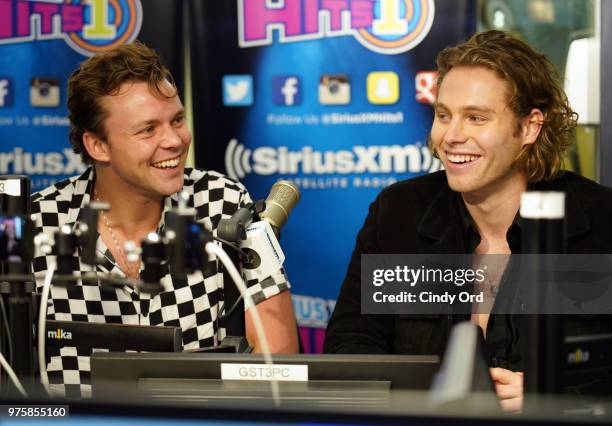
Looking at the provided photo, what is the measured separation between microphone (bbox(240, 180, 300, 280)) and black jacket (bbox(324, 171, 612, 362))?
0.55 metres

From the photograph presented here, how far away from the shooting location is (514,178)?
2293mm

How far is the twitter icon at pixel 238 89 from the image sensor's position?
3752mm

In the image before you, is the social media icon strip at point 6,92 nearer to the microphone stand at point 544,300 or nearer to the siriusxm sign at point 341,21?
the siriusxm sign at point 341,21

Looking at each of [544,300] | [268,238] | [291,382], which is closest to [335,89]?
[268,238]

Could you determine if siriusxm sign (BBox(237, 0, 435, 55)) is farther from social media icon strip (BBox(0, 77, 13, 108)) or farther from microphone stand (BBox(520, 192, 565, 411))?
microphone stand (BBox(520, 192, 565, 411))

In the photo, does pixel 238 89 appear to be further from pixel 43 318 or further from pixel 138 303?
pixel 43 318

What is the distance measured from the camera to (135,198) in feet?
7.80

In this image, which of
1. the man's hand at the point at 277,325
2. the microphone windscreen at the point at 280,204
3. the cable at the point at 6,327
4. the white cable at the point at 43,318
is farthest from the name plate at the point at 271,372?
the man's hand at the point at 277,325

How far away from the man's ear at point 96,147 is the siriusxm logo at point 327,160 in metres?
1.38

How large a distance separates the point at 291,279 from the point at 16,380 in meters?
2.53

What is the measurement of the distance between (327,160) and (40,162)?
3.99 feet

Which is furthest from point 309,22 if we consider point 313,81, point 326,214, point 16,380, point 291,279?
point 16,380

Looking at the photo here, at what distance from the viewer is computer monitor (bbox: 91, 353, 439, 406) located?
123 centimetres

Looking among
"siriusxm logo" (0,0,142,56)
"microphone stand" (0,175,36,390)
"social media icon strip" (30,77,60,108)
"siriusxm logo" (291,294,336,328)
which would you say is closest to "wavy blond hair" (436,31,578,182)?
"microphone stand" (0,175,36,390)
